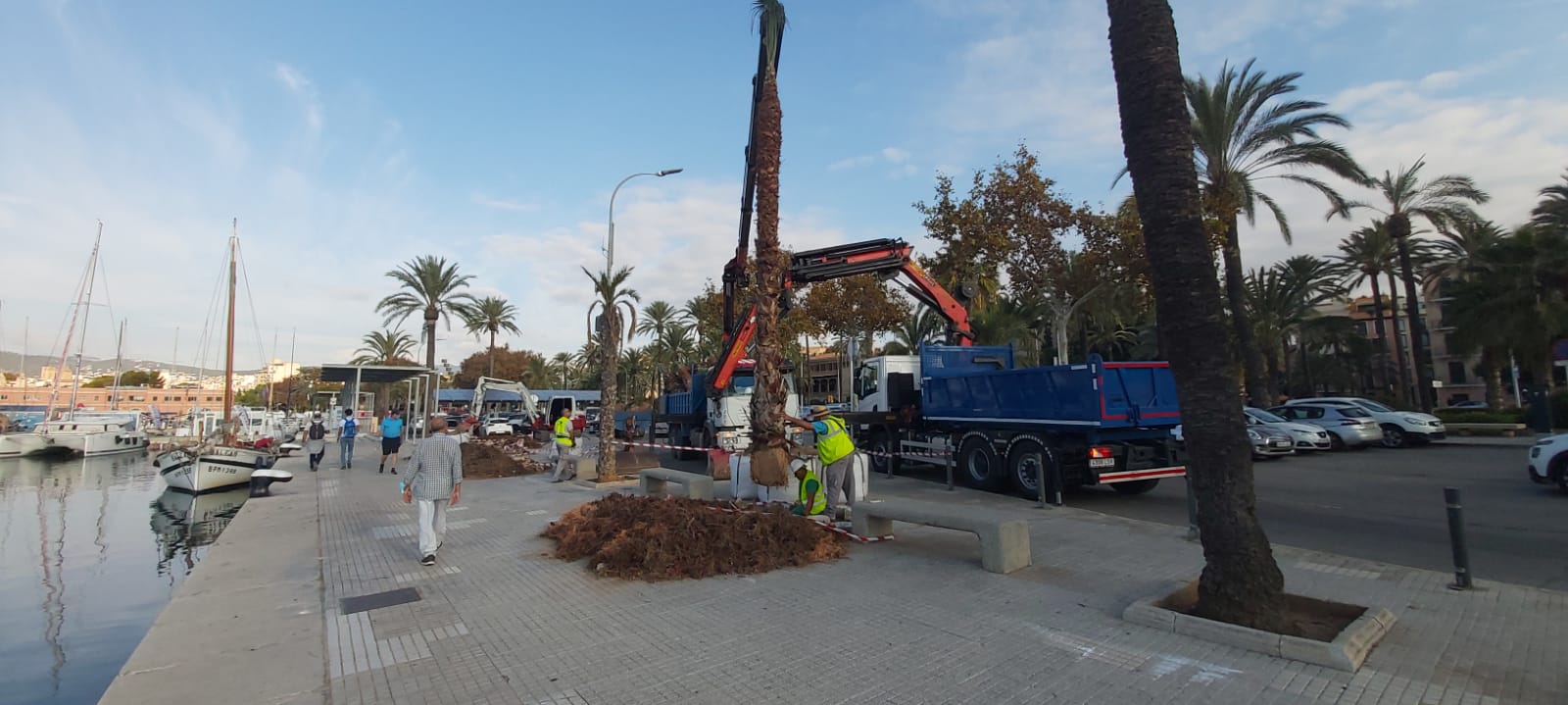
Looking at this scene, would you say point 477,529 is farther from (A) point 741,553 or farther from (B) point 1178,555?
(B) point 1178,555

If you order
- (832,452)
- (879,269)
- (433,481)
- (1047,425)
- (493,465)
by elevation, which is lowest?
(493,465)

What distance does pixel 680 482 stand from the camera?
10.7 m

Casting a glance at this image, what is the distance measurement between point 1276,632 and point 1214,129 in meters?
23.6

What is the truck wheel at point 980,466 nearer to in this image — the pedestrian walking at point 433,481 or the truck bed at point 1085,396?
the truck bed at point 1085,396

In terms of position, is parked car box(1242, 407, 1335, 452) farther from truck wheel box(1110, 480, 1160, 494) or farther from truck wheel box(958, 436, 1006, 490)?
truck wheel box(958, 436, 1006, 490)

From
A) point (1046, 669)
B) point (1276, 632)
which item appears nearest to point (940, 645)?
point (1046, 669)

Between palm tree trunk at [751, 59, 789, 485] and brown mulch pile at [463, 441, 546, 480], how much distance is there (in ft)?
34.8

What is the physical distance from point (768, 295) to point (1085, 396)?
216 inches

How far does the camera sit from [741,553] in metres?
7.27

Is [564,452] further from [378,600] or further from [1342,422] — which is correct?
[1342,422]

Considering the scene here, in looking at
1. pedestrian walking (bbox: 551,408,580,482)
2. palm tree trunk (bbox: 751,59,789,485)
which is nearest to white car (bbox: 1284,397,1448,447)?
palm tree trunk (bbox: 751,59,789,485)

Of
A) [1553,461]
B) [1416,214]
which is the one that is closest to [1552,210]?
[1416,214]

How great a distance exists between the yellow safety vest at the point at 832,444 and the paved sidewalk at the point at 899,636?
124 centimetres

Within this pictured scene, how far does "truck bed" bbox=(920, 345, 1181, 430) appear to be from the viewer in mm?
11539
